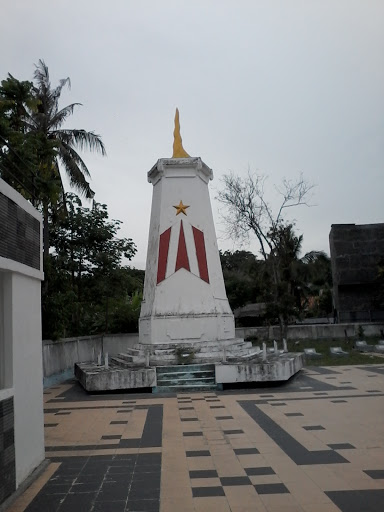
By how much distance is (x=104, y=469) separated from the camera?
17.5ft

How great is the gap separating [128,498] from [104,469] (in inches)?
40.0

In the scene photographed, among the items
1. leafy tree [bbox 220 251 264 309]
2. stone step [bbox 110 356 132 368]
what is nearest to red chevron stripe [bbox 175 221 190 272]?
stone step [bbox 110 356 132 368]

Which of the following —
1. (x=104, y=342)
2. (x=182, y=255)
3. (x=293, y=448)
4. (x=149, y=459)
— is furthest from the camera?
(x=104, y=342)

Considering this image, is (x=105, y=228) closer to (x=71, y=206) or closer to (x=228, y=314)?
(x=71, y=206)

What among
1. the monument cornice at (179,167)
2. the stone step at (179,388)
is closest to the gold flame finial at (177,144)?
the monument cornice at (179,167)

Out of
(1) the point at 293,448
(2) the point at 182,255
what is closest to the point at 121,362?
(2) the point at 182,255

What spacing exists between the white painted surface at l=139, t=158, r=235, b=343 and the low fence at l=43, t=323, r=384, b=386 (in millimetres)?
2507

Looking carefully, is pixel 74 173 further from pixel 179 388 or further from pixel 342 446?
pixel 342 446

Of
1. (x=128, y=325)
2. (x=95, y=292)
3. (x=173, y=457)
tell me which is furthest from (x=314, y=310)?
(x=173, y=457)

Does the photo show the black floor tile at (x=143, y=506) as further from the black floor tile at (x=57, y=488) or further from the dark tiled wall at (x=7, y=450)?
the dark tiled wall at (x=7, y=450)

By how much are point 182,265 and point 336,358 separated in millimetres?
7020

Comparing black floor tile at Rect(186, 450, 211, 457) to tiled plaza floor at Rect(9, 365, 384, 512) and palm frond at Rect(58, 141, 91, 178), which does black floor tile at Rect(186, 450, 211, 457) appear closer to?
tiled plaza floor at Rect(9, 365, 384, 512)

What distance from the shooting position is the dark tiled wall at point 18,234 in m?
4.64

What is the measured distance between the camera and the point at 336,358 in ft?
56.5
